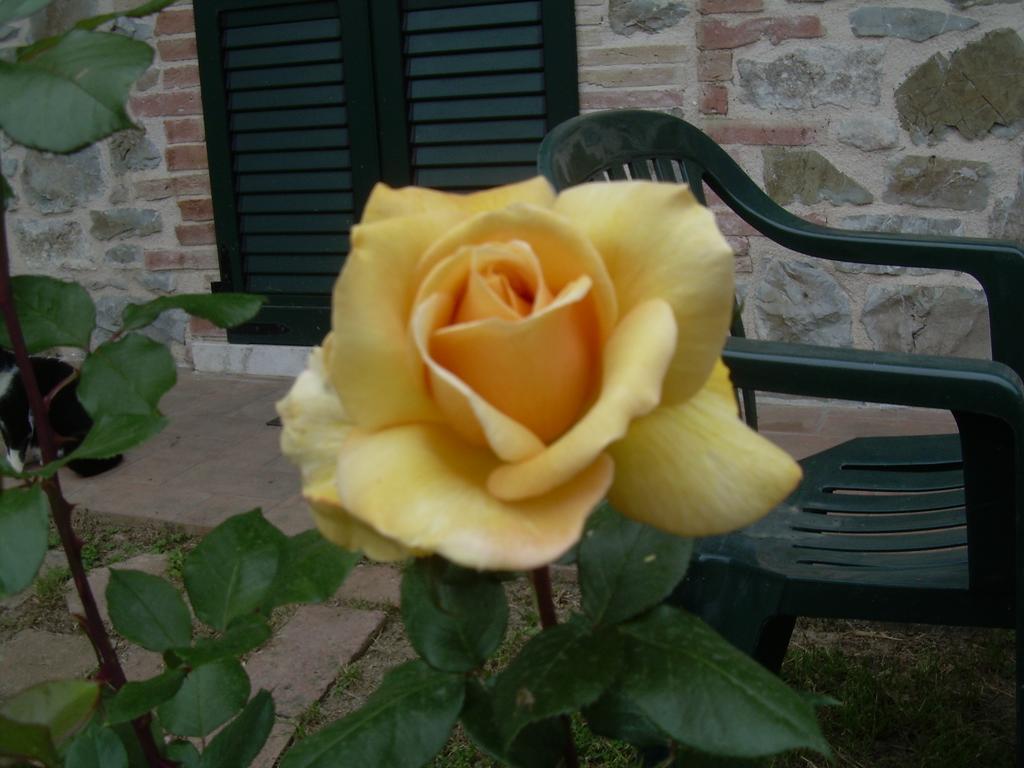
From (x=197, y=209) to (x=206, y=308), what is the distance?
3261 mm

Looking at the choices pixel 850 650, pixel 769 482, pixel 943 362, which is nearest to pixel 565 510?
pixel 769 482

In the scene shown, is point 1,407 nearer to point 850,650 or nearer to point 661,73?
point 661,73

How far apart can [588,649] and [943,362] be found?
2.11 feet

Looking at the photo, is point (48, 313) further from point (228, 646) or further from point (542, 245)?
point (542, 245)

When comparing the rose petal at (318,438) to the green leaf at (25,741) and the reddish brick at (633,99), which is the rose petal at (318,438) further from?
the reddish brick at (633,99)

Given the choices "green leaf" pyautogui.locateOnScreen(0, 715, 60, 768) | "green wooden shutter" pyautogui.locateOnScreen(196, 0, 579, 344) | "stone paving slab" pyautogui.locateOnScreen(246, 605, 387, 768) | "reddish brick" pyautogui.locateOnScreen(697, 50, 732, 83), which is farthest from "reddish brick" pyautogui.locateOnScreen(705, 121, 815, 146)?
"green leaf" pyautogui.locateOnScreen(0, 715, 60, 768)

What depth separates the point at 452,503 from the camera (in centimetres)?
34

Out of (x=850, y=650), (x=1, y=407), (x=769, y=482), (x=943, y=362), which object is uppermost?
(x=769, y=482)

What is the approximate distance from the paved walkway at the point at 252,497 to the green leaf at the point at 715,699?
1.37 metres

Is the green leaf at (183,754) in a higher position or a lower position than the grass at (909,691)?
higher

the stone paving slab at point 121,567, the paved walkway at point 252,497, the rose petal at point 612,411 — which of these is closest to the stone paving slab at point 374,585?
the paved walkway at point 252,497

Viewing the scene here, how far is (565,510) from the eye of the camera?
331 mm

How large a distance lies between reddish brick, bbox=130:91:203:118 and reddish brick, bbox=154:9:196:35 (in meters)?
0.20

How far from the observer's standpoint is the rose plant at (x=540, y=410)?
0.33m
